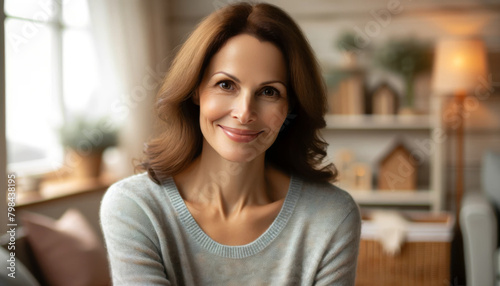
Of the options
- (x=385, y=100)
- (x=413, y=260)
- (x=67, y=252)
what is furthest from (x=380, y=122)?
(x=67, y=252)

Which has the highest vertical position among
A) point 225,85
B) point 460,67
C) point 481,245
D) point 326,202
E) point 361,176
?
point 225,85

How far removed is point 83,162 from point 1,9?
1115 millimetres

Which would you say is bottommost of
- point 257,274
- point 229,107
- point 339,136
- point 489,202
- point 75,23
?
point 489,202

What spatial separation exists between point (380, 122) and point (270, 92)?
9.78 ft

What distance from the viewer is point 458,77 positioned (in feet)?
11.1

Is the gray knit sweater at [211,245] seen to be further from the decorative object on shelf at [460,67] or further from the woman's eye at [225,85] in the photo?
the decorative object on shelf at [460,67]

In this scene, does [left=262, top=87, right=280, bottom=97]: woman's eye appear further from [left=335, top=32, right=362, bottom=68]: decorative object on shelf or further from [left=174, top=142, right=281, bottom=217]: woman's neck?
[left=335, top=32, right=362, bottom=68]: decorative object on shelf

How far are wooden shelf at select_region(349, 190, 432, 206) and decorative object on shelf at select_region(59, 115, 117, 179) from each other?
1.66 metres

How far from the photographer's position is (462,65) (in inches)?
134

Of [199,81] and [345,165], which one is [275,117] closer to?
[199,81]

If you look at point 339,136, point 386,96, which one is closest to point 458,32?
point 386,96

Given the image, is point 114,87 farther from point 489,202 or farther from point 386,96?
point 489,202

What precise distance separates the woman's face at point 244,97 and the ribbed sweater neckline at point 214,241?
0.14 m

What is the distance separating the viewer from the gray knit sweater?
3.13 ft
